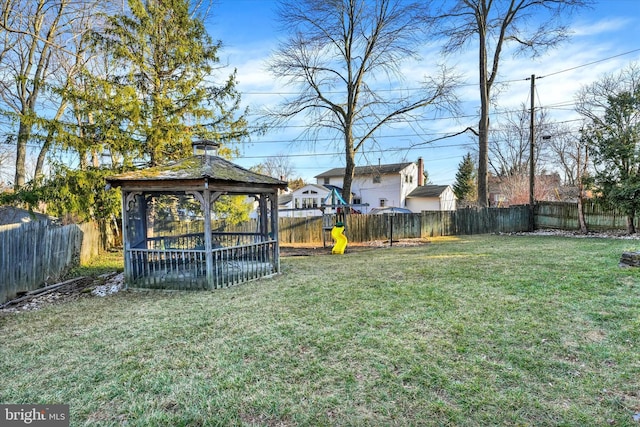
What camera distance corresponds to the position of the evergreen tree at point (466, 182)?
38656mm

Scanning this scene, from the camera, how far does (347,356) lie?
3605 mm

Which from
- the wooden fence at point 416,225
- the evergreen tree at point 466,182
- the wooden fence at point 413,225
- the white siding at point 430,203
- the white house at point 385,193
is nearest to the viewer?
the wooden fence at point 413,225

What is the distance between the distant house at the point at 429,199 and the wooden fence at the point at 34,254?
2763 cm

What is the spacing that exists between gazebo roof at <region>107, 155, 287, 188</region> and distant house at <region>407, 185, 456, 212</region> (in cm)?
2591

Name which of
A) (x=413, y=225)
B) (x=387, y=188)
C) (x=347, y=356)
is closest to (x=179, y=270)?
(x=347, y=356)

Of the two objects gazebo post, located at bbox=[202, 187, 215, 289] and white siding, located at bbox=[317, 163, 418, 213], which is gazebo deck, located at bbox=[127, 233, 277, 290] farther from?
white siding, located at bbox=[317, 163, 418, 213]

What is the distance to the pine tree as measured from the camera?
38.7 m

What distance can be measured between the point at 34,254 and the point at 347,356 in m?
7.75

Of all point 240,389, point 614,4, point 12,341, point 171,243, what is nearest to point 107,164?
point 171,243

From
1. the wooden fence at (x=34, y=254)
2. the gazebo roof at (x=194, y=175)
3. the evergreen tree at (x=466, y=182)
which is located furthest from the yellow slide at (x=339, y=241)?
the evergreen tree at (x=466, y=182)

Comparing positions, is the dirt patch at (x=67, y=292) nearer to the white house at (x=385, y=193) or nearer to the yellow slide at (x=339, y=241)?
the yellow slide at (x=339, y=241)

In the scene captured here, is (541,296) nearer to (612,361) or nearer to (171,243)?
(612,361)

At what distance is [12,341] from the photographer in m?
4.43

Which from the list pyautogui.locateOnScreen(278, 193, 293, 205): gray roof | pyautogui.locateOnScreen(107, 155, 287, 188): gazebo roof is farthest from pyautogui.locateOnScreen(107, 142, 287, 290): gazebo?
pyautogui.locateOnScreen(278, 193, 293, 205): gray roof
